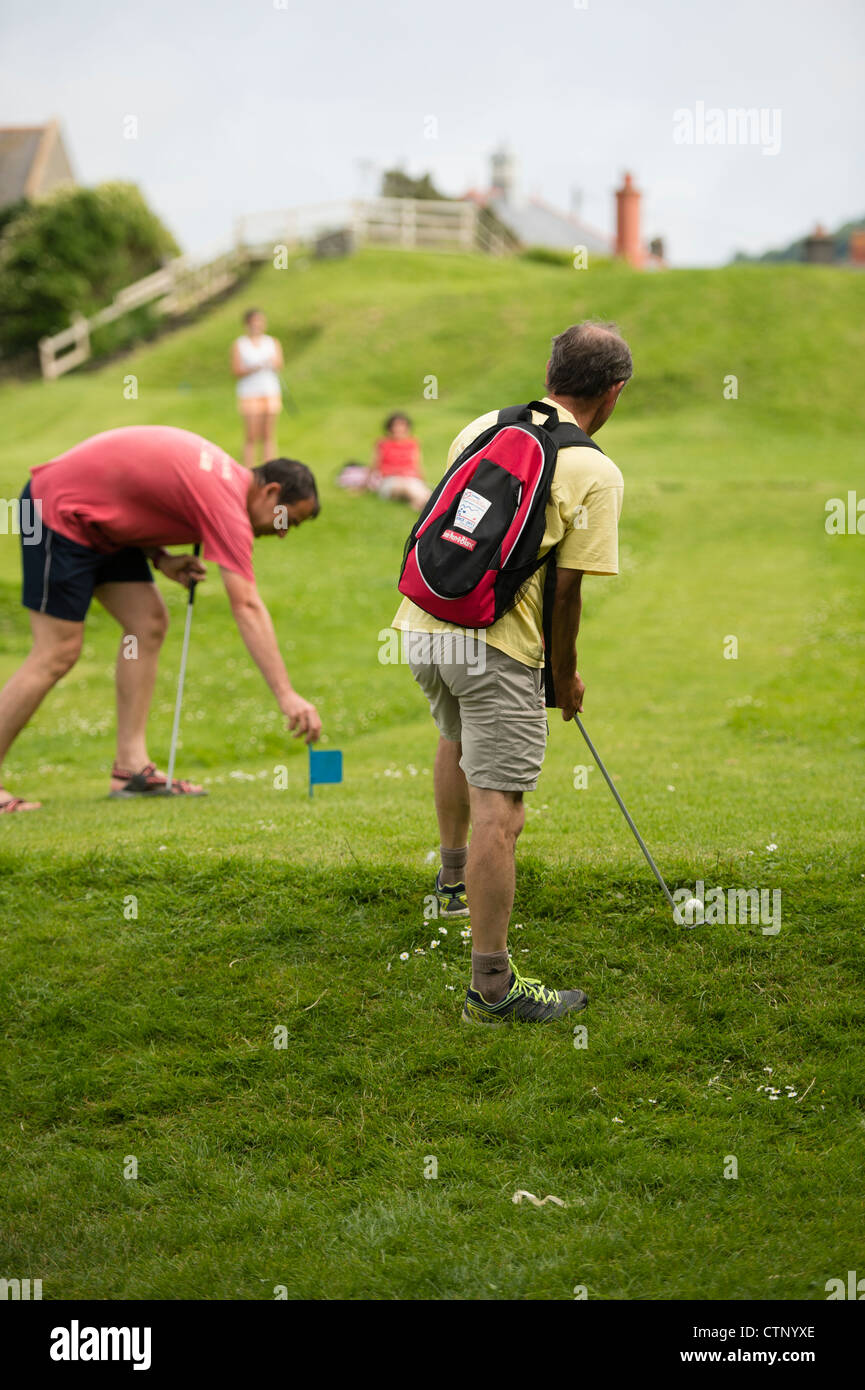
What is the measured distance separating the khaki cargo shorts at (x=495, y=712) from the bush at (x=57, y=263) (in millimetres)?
35238

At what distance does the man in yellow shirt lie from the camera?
13.1 feet

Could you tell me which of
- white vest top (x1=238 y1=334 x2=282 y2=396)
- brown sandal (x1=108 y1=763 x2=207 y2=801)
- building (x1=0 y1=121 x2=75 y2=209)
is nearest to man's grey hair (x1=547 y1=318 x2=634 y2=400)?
brown sandal (x1=108 y1=763 x2=207 y2=801)

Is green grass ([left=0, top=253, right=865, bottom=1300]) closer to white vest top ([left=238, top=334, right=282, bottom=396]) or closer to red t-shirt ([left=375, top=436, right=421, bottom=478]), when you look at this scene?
red t-shirt ([left=375, top=436, right=421, bottom=478])

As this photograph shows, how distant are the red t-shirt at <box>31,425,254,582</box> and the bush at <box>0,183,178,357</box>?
32.3 meters

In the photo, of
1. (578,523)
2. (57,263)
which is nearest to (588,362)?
(578,523)

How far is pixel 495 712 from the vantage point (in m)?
4.07

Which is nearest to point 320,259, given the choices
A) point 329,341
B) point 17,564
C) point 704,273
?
point 329,341

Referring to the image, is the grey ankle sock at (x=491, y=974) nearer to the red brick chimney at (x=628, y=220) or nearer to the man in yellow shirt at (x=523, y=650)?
the man in yellow shirt at (x=523, y=650)

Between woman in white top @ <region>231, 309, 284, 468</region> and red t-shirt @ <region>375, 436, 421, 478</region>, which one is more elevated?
woman in white top @ <region>231, 309, 284, 468</region>

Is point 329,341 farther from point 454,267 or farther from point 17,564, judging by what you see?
point 17,564

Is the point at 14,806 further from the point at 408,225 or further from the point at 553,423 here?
the point at 408,225

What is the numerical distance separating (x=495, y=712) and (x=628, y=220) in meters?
59.0

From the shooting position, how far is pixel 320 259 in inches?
1439

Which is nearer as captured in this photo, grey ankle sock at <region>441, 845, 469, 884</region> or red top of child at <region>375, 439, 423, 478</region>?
grey ankle sock at <region>441, 845, 469, 884</region>
